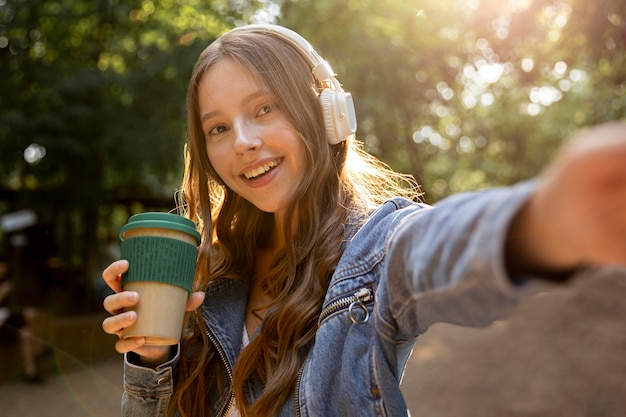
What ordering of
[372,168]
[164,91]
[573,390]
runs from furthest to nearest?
[164,91] < [573,390] < [372,168]

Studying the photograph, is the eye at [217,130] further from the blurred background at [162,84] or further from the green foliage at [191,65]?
the blurred background at [162,84]

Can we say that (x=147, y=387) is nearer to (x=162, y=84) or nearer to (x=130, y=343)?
(x=130, y=343)

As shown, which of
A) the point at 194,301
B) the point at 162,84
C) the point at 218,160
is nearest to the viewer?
the point at 194,301

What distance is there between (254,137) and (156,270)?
45 centimetres

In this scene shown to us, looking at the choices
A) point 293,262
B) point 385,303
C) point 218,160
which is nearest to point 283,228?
point 293,262

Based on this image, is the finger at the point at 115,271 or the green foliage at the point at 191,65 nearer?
the finger at the point at 115,271

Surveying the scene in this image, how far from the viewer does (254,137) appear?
5.63ft

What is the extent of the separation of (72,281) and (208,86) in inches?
429

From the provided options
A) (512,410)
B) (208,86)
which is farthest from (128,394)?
(512,410)

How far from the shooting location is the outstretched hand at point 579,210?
611 millimetres

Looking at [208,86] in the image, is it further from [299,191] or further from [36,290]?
[36,290]

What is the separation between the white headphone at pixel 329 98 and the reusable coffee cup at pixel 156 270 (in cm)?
52

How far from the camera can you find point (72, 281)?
11.8m

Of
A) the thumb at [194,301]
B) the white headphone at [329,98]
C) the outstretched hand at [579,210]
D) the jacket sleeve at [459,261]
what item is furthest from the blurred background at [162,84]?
the outstretched hand at [579,210]
